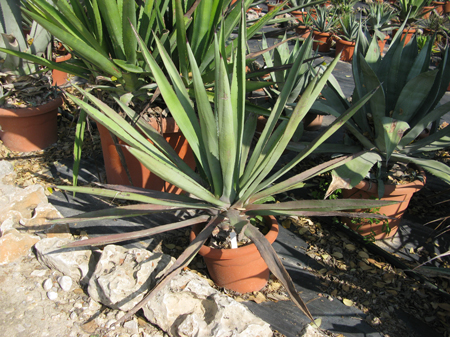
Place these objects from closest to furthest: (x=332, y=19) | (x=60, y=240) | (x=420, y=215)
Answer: (x=60, y=240)
(x=420, y=215)
(x=332, y=19)

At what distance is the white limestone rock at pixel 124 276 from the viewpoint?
55.3 inches

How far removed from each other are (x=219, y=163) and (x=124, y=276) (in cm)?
63

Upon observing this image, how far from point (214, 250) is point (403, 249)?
117cm

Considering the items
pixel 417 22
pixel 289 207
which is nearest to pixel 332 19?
pixel 417 22

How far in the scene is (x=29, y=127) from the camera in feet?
8.44

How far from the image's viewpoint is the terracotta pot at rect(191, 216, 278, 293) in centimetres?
144

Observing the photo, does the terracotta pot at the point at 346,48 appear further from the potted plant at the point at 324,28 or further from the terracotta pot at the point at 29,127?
the terracotta pot at the point at 29,127

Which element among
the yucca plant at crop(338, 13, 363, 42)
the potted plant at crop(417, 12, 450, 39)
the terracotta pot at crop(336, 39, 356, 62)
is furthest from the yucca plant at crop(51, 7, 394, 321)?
the potted plant at crop(417, 12, 450, 39)

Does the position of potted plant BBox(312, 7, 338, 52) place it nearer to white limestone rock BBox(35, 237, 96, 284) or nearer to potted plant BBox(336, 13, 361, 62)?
potted plant BBox(336, 13, 361, 62)

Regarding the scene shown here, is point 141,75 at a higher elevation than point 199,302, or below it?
higher

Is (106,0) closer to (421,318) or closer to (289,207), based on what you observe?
(289,207)

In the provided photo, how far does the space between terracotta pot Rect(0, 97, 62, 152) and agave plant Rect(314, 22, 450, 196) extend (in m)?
2.00

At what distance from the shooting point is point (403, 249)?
6.27 feet

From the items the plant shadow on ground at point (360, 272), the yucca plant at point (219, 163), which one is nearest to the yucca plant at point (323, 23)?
the plant shadow on ground at point (360, 272)
